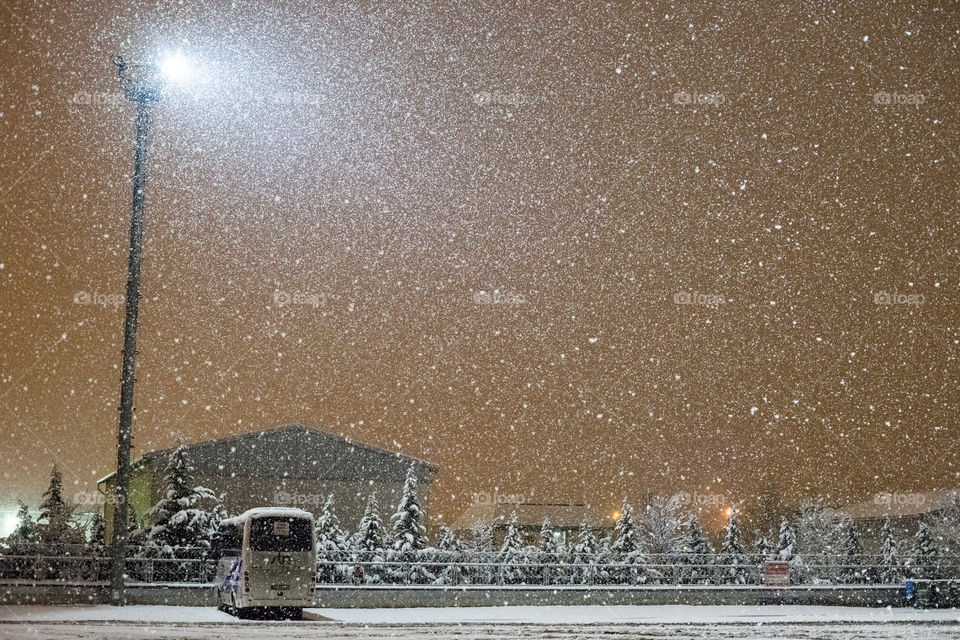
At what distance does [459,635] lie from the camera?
63.7 feet

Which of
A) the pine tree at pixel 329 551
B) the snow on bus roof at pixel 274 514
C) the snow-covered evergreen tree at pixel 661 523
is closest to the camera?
the snow on bus roof at pixel 274 514

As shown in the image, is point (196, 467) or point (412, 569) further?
point (196, 467)

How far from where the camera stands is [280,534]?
25594 mm

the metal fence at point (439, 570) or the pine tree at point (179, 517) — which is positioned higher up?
the pine tree at point (179, 517)

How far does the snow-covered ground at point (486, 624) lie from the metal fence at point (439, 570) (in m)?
3.22

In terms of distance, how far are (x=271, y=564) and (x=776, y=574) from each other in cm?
1914

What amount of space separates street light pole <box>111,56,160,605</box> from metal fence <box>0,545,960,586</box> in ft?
7.43

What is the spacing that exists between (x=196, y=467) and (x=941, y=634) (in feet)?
124

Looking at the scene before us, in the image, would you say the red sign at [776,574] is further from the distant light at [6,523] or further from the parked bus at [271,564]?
the distant light at [6,523]

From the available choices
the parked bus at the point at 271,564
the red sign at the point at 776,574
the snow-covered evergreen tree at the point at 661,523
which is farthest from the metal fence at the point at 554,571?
the snow-covered evergreen tree at the point at 661,523

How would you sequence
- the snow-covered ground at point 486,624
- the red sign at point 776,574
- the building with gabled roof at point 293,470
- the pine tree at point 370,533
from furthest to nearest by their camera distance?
the building with gabled roof at point 293,470 → the pine tree at point 370,533 → the red sign at point 776,574 → the snow-covered ground at point 486,624

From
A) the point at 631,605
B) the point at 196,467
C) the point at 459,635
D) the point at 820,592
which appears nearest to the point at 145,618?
the point at 459,635

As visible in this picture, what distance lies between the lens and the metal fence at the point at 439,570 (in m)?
29.2

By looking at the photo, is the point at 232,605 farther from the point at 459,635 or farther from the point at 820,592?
the point at 820,592
